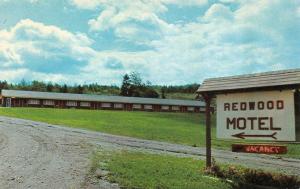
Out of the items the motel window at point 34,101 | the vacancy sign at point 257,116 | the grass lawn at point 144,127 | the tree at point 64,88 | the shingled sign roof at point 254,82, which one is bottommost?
the grass lawn at point 144,127

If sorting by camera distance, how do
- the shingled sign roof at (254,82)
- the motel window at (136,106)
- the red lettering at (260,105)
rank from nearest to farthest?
the shingled sign roof at (254,82) → the red lettering at (260,105) → the motel window at (136,106)

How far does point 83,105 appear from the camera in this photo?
9981cm

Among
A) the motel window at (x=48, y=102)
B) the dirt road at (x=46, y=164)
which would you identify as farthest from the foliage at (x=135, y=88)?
the dirt road at (x=46, y=164)

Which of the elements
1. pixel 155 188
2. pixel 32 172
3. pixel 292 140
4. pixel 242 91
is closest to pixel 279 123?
pixel 292 140

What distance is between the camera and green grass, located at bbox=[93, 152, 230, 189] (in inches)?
506

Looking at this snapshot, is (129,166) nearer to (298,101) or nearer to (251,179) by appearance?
(251,179)

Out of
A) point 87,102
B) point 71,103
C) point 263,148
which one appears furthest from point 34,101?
point 263,148

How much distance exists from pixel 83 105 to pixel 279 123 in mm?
88147

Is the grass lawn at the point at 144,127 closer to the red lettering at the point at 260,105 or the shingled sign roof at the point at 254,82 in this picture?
the shingled sign roof at the point at 254,82

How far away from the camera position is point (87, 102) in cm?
10100

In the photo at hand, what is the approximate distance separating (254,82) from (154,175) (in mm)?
4033

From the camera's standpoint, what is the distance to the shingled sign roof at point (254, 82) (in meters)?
13.1

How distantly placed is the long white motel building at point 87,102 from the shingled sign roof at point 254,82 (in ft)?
258

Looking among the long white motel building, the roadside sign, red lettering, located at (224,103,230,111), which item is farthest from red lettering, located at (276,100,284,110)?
the long white motel building
